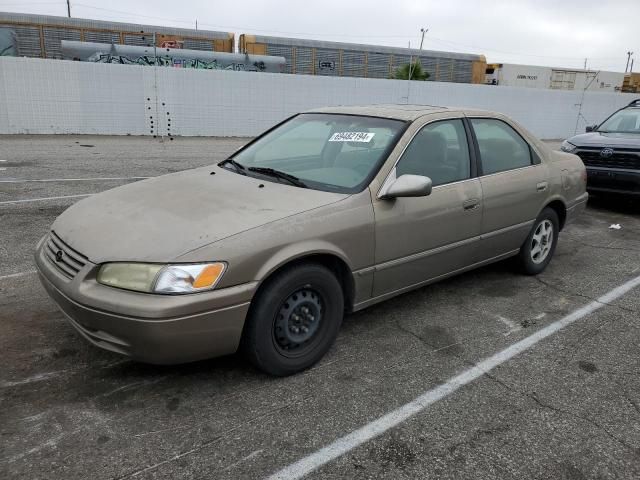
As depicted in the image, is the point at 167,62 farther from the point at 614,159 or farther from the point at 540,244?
the point at 540,244

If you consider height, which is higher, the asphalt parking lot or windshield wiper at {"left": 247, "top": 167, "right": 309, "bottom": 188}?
windshield wiper at {"left": 247, "top": 167, "right": 309, "bottom": 188}

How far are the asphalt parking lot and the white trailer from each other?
37.4 meters

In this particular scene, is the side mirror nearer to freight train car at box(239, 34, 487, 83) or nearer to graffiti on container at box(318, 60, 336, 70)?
freight train car at box(239, 34, 487, 83)

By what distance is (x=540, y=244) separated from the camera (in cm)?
489

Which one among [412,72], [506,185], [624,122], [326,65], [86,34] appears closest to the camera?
[506,185]

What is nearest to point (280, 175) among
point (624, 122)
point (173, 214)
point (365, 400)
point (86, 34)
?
point (173, 214)

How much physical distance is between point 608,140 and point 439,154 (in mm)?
5437

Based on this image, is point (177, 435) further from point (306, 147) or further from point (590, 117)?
point (590, 117)

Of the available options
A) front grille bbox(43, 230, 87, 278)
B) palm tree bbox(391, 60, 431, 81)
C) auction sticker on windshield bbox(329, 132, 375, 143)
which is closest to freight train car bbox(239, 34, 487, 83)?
palm tree bbox(391, 60, 431, 81)

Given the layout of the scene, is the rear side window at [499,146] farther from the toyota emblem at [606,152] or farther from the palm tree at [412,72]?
the palm tree at [412,72]

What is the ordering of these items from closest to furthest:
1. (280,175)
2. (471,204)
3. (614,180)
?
(280,175) < (471,204) < (614,180)

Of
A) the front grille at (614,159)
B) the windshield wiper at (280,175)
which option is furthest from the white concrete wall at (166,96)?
the windshield wiper at (280,175)

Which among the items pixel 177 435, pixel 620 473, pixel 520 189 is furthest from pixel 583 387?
pixel 177 435

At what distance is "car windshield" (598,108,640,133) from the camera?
8438 millimetres
